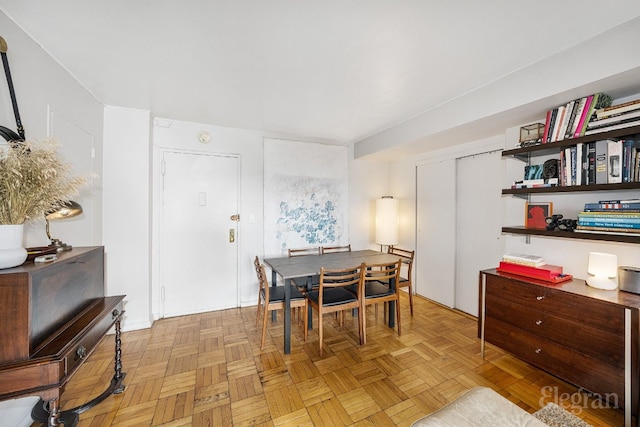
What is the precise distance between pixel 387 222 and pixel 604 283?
256 cm

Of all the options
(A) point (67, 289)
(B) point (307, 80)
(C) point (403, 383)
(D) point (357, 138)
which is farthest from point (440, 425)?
(D) point (357, 138)

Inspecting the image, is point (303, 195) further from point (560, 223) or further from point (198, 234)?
→ point (560, 223)

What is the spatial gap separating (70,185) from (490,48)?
275cm

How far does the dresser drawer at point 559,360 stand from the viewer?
1565mm

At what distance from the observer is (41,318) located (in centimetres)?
119

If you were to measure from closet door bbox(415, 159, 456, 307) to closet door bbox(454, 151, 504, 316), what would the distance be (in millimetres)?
86

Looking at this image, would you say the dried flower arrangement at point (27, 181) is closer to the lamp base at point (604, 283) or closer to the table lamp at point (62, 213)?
the table lamp at point (62, 213)

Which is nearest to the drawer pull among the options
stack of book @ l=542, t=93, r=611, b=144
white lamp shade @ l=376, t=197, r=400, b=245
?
stack of book @ l=542, t=93, r=611, b=144

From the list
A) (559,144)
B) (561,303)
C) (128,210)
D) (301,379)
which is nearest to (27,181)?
(128,210)

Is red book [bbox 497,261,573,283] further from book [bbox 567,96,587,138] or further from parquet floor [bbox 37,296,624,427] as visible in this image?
book [bbox 567,96,587,138]

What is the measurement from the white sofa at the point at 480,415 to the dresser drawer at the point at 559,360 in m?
0.92

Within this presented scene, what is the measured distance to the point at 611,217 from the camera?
1.76 meters

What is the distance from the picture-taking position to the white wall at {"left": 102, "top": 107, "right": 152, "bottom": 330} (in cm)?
276

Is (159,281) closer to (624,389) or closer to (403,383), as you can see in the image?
(403,383)
